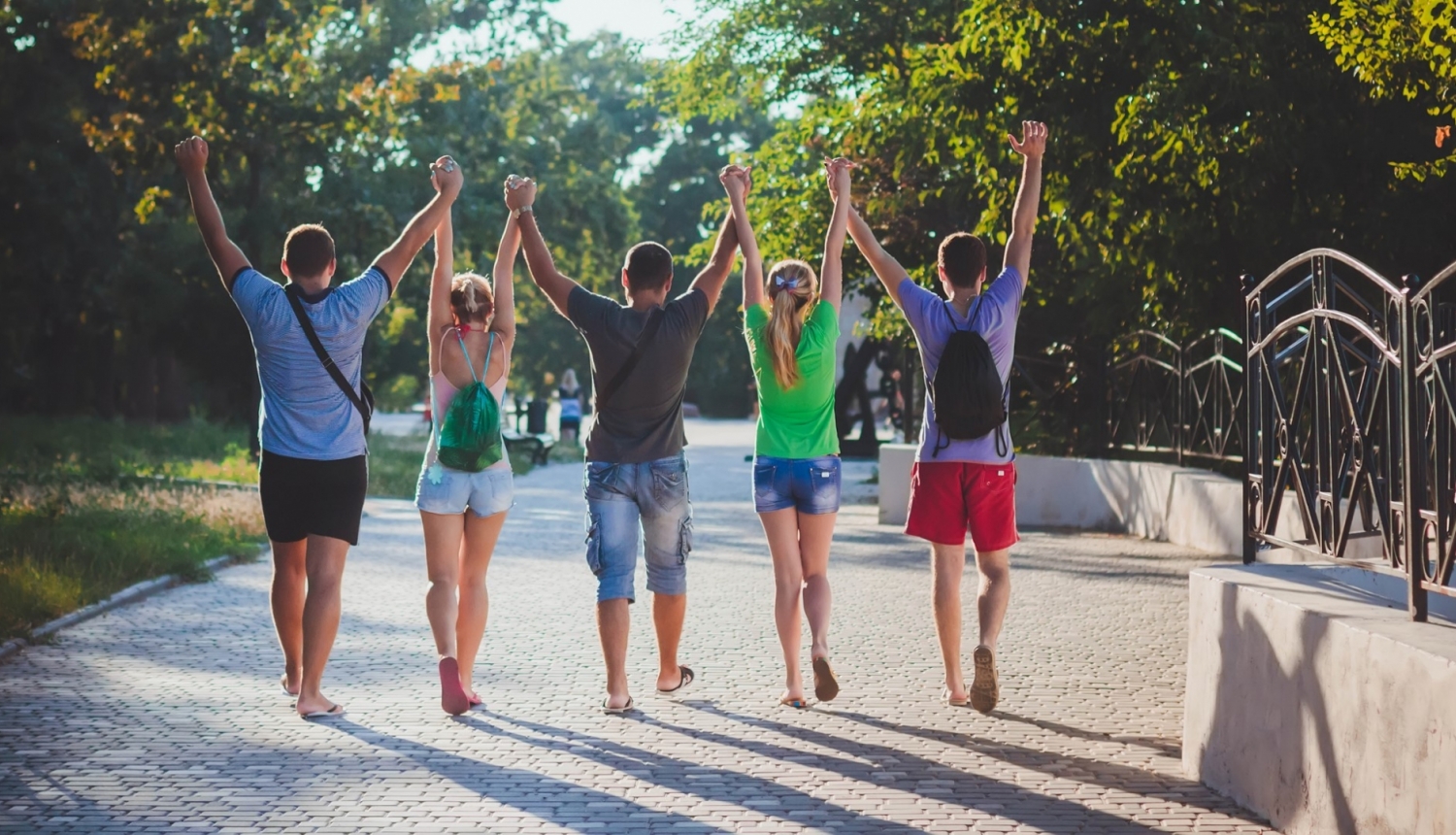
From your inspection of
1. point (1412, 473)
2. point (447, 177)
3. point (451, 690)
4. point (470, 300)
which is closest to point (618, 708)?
point (451, 690)

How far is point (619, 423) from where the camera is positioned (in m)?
6.99

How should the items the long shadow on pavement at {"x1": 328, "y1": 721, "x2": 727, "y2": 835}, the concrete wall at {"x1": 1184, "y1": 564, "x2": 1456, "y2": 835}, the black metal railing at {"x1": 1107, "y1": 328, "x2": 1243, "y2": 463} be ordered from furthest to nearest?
the black metal railing at {"x1": 1107, "y1": 328, "x2": 1243, "y2": 463}, the long shadow on pavement at {"x1": 328, "y1": 721, "x2": 727, "y2": 835}, the concrete wall at {"x1": 1184, "y1": 564, "x2": 1456, "y2": 835}

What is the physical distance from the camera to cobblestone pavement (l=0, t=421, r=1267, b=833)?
5.47 metres

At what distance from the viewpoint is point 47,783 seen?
5.85m

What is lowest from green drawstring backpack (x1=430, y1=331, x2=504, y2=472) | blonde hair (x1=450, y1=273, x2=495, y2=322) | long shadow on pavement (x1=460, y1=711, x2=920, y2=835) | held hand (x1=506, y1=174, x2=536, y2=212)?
long shadow on pavement (x1=460, y1=711, x2=920, y2=835)

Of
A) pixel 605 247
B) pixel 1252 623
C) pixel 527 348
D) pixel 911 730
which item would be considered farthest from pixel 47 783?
pixel 527 348

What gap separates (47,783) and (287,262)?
2161mm

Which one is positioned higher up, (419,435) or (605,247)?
(605,247)

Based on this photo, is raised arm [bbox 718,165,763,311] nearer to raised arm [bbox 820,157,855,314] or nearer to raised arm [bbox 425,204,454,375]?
raised arm [bbox 820,157,855,314]

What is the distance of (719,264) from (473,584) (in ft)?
5.39

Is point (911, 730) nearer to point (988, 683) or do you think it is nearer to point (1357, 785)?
point (988, 683)

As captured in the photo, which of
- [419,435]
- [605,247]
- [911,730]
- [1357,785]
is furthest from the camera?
[605,247]

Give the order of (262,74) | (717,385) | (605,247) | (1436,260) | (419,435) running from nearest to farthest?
1. (1436,260)
2. (262,74)
3. (419,435)
4. (605,247)
5. (717,385)

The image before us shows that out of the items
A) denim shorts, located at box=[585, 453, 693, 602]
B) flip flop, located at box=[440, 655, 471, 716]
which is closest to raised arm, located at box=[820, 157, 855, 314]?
denim shorts, located at box=[585, 453, 693, 602]
